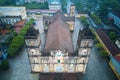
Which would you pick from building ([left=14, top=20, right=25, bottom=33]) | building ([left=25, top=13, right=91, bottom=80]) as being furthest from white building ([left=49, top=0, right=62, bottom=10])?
building ([left=25, top=13, right=91, bottom=80])

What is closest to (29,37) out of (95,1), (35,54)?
(35,54)

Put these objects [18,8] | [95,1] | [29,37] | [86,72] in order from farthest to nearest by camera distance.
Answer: [95,1] < [18,8] < [86,72] < [29,37]

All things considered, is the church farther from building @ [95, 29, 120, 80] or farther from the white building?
the white building

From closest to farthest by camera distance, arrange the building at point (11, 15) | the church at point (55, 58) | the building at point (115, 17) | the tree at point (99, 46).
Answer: the church at point (55, 58) < the tree at point (99, 46) < the building at point (11, 15) < the building at point (115, 17)

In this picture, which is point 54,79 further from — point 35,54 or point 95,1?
point 95,1

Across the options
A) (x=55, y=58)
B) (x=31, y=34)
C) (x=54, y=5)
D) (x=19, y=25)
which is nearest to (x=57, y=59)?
(x=55, y=58)

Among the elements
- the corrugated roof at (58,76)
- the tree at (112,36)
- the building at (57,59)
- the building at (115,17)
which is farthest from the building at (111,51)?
the building at (115,17)

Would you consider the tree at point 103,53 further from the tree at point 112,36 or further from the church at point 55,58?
the tree at point 112,36
